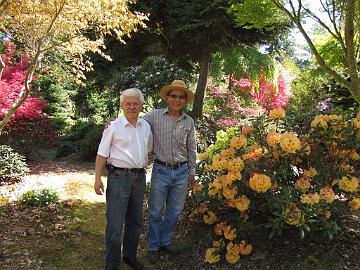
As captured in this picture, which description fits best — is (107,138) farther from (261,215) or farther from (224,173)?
(261,215)

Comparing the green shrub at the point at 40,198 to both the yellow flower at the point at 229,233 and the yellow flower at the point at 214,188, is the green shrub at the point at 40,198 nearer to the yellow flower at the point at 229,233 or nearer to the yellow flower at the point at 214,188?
the yellow flower at the point at 214,188

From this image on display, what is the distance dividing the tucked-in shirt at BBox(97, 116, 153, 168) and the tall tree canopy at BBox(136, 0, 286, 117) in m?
7.42

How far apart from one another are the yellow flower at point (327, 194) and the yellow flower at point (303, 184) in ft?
0.40

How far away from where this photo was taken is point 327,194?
293cm

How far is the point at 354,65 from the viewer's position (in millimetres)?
4277

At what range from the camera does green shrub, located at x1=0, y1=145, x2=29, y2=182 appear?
23.1 feet

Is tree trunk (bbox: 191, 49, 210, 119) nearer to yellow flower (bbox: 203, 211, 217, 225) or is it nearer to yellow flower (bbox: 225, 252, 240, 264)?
yellow flower (bbox: 203, 211, 217, 225)

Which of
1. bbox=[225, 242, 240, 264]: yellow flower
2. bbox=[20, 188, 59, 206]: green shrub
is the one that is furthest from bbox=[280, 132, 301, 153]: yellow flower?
bbox=[20, 188, 59, 206]: green shrub

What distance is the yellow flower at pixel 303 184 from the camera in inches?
120

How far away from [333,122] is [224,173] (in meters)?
1.06

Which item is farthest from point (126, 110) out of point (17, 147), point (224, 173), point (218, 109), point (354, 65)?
point (218, 109)

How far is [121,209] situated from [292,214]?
4.66 feet

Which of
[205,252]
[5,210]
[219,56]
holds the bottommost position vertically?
[5,210]

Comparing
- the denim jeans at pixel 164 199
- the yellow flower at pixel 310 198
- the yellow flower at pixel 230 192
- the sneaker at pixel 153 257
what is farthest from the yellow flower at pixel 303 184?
the sneaker at pixel 153 257
